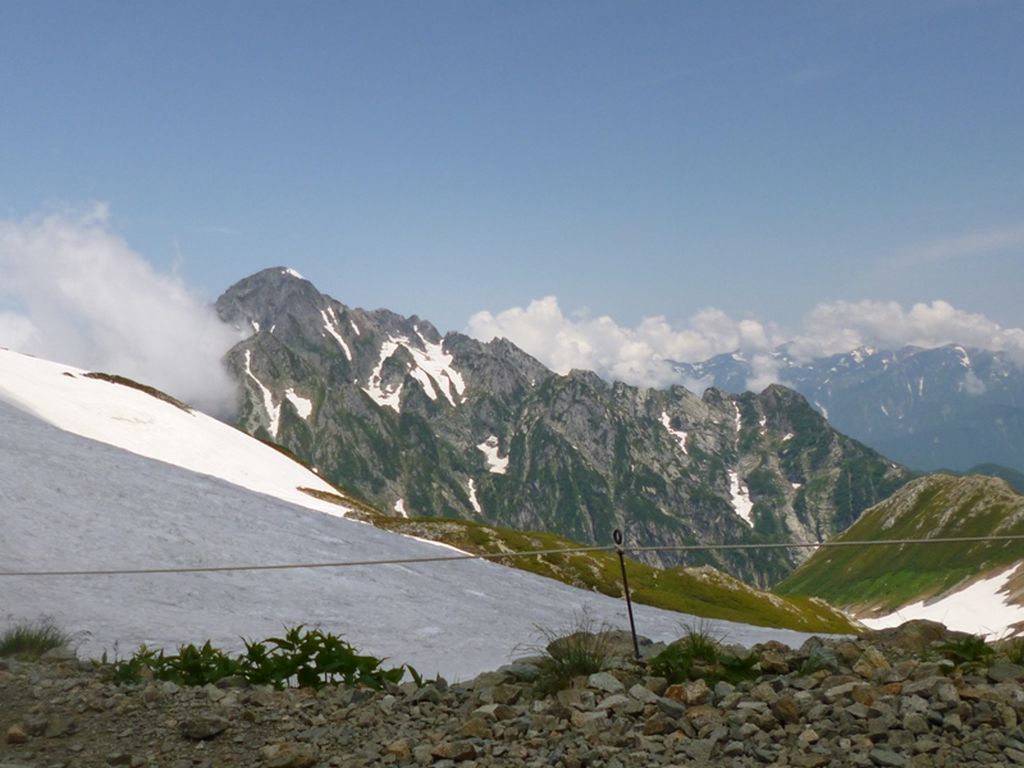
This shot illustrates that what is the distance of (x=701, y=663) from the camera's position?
35.3 feet

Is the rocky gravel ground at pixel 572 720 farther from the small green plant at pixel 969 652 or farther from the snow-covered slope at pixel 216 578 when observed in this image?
the snow-covered slope at pixel 216 578

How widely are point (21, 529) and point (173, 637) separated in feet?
36.8

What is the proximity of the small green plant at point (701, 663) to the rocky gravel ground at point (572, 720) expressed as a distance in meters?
0.26

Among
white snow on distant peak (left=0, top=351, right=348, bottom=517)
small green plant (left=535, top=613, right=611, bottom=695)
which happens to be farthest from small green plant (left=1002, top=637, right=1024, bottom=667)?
white snow on distant peak (left=0, top=351, right=348, bottom=517)

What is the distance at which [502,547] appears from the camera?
325ft

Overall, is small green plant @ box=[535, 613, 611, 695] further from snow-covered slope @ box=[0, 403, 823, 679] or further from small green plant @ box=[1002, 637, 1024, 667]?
small green plant @ box=[1002, 637, 1024, 667]

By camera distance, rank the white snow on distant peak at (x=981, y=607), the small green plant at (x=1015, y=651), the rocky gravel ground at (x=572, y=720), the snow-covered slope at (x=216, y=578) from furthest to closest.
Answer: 1. the white snow on distant peak at (x=981, y=607)
2. the snow-covered slope at (x=216, y=578)
3. the small green plant at (x=1015, y=651)
4. the rocky gravel ground at (x=572, y=720)

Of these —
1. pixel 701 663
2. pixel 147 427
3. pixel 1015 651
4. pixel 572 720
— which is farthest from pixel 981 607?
pixel 572 720

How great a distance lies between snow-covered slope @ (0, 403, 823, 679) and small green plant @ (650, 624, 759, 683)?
4.66m

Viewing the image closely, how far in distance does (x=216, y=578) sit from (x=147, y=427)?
56.9m

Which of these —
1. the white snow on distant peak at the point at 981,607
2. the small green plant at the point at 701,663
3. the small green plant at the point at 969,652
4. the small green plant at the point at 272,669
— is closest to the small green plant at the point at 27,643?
the small green plant at the point at 272,669

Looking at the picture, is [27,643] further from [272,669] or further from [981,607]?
[981,607]

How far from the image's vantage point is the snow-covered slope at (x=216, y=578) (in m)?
21.8

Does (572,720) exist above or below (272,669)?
above
